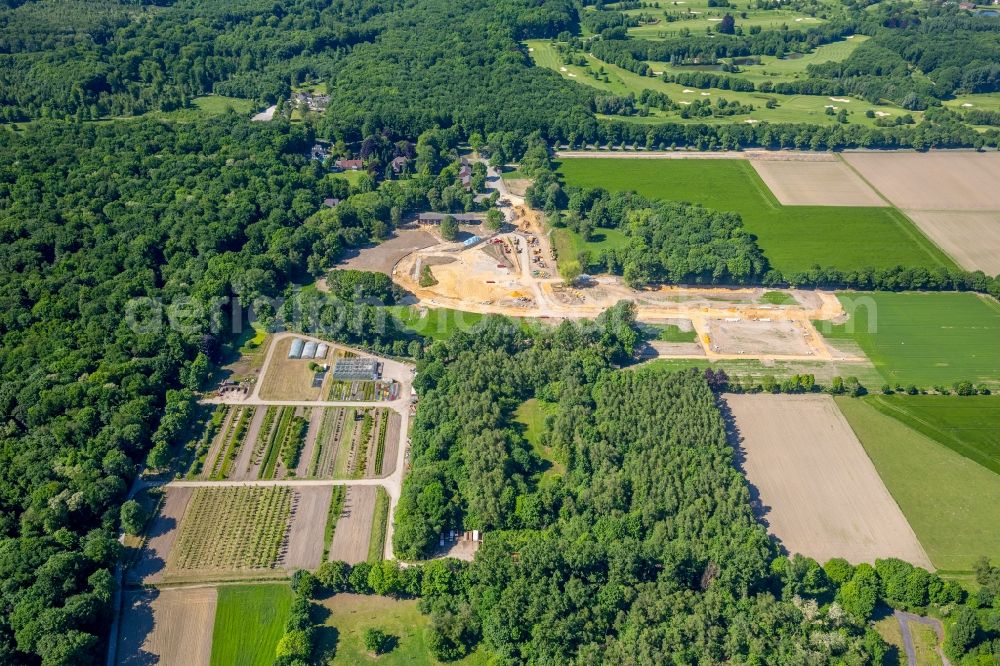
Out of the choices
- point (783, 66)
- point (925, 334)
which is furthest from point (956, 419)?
point (783, 66)

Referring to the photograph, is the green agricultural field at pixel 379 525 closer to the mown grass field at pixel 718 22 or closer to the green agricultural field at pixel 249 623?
the green agricultural field at pixel 249 623

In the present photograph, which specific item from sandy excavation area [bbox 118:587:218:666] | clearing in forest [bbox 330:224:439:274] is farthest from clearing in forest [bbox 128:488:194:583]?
clearing in forest [bbox 330:224:439:274]

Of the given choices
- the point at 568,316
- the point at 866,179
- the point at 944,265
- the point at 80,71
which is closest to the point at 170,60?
the point at 80,71

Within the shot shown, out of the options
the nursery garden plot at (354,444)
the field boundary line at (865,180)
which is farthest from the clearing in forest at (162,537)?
the field boundary line at (865,180)

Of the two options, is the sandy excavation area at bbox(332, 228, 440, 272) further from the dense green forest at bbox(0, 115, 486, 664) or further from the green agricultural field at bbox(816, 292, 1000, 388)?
the green agricultural field at bbox(816, 292, 1000, 388)

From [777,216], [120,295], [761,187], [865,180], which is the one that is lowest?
[120,295]

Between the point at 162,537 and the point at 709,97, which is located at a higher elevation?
the point at 709,97

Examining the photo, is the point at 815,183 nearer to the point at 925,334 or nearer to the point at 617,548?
the point at 925,334
